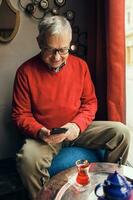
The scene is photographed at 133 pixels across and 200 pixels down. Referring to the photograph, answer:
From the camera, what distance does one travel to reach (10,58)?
7.78 ft

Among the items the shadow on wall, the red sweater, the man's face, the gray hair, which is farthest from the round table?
the shadow on wall

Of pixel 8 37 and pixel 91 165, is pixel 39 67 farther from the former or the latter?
pixel 91 165

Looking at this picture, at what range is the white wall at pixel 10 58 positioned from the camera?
92.6 inches

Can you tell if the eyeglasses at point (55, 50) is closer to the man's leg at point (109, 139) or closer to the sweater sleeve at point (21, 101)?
the sweater sleeve at point (21, 101)

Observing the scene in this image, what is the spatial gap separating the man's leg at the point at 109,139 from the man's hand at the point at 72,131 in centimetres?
12

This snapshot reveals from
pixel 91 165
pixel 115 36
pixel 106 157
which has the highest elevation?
pixel 115 36

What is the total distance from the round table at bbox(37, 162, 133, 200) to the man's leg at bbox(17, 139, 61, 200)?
0.82 ft

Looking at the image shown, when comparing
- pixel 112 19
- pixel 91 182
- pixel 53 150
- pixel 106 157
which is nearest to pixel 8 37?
pixel 112 19

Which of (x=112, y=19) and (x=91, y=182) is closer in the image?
(x=91, y=182)

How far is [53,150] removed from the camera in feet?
6.35

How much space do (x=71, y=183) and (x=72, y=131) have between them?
50 cm

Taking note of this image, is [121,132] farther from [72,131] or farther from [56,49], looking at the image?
[56,49]

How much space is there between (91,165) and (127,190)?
1.50 feet

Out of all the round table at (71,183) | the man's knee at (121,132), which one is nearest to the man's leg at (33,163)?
the round table at (71,183)
